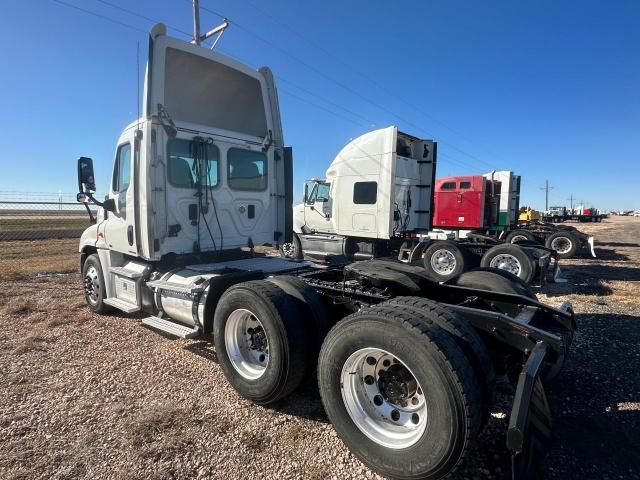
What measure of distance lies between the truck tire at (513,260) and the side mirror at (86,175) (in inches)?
295

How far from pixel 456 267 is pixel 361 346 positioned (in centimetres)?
794

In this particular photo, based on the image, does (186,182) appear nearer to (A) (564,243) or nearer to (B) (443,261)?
(B) (443,261)

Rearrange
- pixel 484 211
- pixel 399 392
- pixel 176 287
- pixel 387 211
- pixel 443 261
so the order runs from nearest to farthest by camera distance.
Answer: pixel 399 392
pixel 176 287
pixel 387 211
pixel 443 261
pixel 484 211

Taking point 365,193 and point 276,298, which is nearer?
point 276,298

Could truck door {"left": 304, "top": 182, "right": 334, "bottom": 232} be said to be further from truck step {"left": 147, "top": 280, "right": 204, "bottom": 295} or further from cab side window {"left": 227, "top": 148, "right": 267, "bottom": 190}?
truck step {"left": 147, "top": 280, "right": 204, "bottom": 295}

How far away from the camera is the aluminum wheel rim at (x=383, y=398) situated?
2.46 metres

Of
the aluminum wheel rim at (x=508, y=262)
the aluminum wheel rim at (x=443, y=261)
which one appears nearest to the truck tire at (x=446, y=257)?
the aluminum wheel rim at (x=443, y=261)

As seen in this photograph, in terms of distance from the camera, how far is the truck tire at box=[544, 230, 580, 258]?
45.2 ft

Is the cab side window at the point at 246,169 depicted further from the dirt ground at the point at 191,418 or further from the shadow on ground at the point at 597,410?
the shadow on ground at the point at 597,410

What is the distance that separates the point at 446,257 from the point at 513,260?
5.73 feet

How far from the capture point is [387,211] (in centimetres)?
993

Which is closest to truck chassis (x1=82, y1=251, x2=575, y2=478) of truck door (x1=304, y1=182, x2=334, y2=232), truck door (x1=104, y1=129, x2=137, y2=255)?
truck door (x1=104, y1=129, x2=137, y2=255)

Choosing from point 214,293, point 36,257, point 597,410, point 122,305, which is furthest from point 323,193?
point 597,410

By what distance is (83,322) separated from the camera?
5.64 meters
